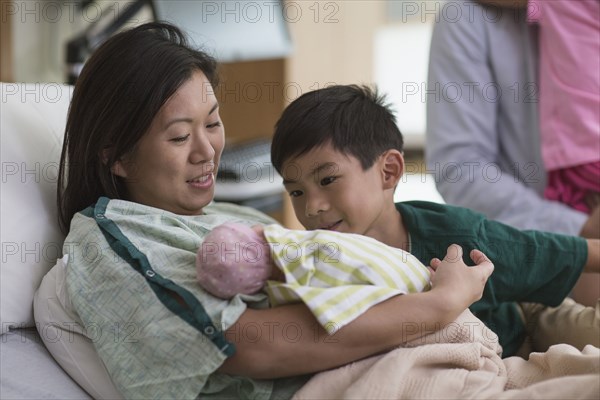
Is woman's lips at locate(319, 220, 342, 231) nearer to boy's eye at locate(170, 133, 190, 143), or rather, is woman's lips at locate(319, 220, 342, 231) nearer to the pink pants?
boy's eye at locate(170, 133, 190, 143)

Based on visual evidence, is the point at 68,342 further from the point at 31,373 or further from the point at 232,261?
the point at 232,261

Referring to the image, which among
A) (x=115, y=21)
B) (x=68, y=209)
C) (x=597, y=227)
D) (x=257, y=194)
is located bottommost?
(x=257, y=194)

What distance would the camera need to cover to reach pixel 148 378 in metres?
0.94

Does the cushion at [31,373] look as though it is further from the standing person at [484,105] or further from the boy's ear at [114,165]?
the standing person at [484,105]

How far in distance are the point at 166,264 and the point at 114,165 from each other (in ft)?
0.85

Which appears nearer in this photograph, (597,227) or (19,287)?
(19,287)

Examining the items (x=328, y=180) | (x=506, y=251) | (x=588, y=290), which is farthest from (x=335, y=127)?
(x=588, y=290)

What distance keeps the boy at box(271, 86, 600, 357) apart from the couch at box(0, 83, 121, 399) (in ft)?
1.28

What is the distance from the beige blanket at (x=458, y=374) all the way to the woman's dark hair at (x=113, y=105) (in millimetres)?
475

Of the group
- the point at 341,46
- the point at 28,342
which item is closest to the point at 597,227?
the point at 28,342

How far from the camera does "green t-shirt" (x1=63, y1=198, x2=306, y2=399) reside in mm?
925

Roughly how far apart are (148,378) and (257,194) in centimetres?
143

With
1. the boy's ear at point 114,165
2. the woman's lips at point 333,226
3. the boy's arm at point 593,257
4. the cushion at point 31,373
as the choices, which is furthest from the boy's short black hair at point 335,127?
the cushion at point 31,373

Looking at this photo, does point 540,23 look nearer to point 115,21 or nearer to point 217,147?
point 217,147
